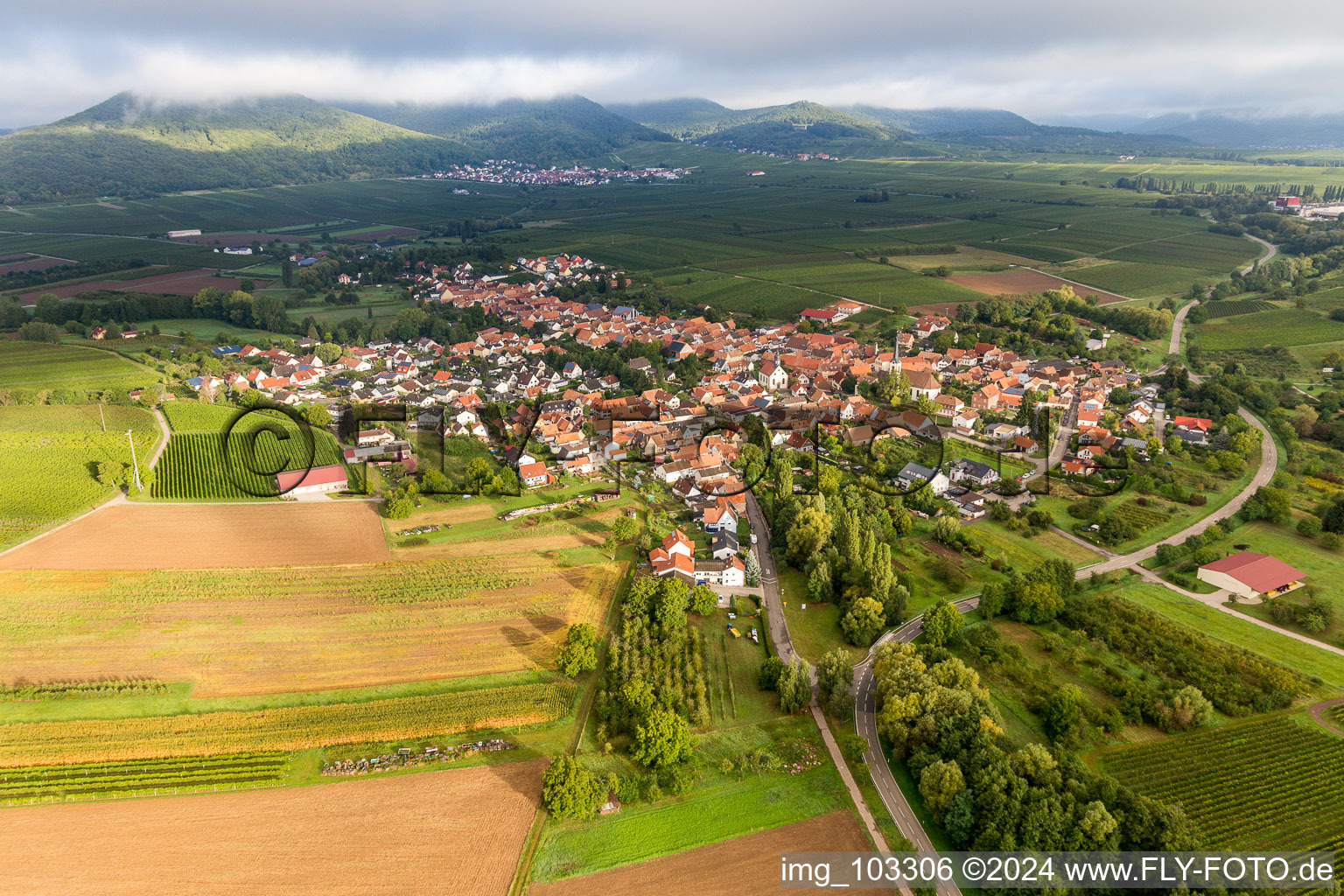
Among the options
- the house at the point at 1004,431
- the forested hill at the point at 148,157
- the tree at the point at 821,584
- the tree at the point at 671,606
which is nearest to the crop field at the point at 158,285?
the tree at the point at 671,606

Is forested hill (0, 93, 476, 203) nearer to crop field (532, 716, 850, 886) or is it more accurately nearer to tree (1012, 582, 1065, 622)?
crop field (532, 716, 850, 886)

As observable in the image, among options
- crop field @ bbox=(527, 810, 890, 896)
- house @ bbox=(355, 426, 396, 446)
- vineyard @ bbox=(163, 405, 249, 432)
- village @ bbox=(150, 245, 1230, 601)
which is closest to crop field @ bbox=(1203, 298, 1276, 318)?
village @ bbox=(150, 245, 1230, 601)

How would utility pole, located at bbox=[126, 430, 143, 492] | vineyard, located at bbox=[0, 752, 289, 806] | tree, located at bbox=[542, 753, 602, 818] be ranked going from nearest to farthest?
tree, located at bbox=[542, 753, 602, 818] < vineyard, located at bbox=[0, 752, 289, 806] < utility pole, located at bbox=[126, 430, 143, 492]

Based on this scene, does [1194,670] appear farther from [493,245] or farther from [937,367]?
[493,245]

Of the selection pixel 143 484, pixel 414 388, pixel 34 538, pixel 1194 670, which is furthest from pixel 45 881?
pixel 414 388

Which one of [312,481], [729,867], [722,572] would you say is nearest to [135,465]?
[312,481]
